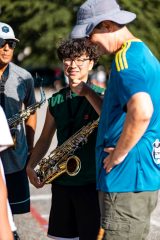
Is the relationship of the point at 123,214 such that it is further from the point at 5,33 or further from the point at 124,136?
the point at 5,33

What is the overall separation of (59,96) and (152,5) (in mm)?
23578

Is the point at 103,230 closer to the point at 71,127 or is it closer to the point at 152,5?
the point at 71,127

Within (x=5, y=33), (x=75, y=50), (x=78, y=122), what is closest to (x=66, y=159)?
(x=78, y=122)

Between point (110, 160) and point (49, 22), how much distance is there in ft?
86.4

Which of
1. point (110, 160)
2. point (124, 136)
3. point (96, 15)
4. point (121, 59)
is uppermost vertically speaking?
point (96, 15)

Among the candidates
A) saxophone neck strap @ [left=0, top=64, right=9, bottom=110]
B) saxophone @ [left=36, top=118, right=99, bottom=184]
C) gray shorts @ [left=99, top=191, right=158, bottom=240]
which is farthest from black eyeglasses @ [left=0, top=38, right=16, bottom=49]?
gray shorts @ [left=99, top=191, right=158, bottom=240]

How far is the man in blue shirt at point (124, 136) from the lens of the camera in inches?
127

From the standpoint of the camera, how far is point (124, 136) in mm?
3199

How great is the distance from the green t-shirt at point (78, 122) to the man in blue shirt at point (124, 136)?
74cm

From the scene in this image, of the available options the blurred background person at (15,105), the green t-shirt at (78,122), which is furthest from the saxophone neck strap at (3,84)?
the green t-shirt at (78,122)

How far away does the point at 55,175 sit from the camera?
4.36 metres

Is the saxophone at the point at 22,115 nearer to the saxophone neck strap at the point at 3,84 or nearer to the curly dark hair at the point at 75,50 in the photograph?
the saxophone neck strap at the point at 3,84

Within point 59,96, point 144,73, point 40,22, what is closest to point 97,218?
point 59,96

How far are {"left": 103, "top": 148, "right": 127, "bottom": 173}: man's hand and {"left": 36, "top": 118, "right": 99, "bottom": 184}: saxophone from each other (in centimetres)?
80
